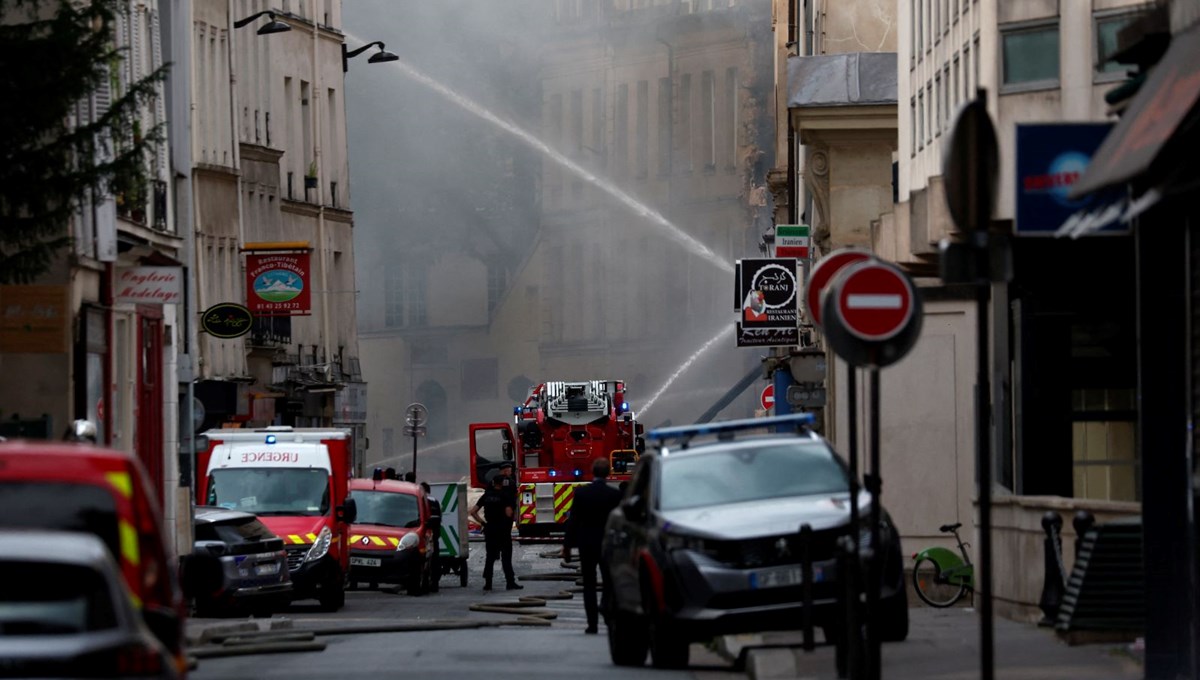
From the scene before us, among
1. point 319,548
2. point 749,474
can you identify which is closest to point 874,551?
point 749,474

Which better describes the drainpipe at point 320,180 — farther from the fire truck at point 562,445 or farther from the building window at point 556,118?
the building window at point 556,118

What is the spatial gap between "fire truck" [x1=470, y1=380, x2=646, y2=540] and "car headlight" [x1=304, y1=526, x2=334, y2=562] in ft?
77.0

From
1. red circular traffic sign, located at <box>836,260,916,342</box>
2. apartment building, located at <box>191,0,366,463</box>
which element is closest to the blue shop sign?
red circular traffic sign, located at <box>836,260,916,342</box>

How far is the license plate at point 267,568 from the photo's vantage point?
92.1 feet

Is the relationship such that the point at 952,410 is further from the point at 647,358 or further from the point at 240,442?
the point at 647,358

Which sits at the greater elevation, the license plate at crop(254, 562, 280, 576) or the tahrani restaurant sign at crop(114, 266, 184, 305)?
the tahrani restaurant sign at crop(114, 266, 184, 305)

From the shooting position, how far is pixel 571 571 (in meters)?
41.8

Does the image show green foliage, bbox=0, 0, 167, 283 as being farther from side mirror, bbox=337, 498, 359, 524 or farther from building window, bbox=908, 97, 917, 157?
building window, bbox=908, 97, 917, 157

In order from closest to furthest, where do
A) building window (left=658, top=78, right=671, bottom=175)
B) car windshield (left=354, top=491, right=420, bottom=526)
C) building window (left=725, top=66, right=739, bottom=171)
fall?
1. car windshield (left=354, top=491, right=420, bottom=526)
2. building window (left=725, top=66, right=739, bottom=171)
3. building window (left=658, top=78, right=671, bottom=175)

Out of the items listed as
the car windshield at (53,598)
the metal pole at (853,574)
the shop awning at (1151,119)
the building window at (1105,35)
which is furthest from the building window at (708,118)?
the car windshield at (53,598)

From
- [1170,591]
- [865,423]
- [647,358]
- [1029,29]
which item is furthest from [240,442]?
[647,358]

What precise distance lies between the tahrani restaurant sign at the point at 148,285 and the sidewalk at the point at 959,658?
11.8m

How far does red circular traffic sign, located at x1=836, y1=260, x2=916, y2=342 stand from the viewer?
1283 cm

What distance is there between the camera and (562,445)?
181ft
